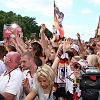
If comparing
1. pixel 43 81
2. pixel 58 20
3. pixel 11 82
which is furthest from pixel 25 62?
pixel 58 20

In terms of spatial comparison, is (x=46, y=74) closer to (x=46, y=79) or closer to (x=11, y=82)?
(x=46, y=79)

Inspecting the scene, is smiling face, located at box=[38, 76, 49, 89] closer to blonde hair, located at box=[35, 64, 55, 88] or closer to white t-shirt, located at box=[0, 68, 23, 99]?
blonde hair, located at box=[35, 64, 55, 88]

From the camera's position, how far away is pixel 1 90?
12.0 ft

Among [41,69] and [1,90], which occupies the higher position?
[41,69]

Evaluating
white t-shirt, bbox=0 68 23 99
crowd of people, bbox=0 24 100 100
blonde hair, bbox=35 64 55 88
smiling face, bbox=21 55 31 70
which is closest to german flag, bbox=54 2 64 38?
crowd of people, bbox=0 24 100 100

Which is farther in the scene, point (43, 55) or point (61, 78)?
point (43, 55)

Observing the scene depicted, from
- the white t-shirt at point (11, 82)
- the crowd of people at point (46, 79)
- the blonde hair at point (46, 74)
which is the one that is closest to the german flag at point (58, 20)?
the crowd of people at point (46, 79)

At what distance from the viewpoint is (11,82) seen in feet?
11.9

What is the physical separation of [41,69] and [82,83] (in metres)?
0.51

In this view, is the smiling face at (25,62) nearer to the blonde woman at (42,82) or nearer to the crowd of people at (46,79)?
the crowd of people at (46,79)

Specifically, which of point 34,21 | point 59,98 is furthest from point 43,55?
point 34,21

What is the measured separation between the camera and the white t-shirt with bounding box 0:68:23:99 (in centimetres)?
362

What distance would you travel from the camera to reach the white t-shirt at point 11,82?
3.62m

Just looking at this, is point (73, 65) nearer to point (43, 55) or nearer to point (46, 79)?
point (43, 55)
